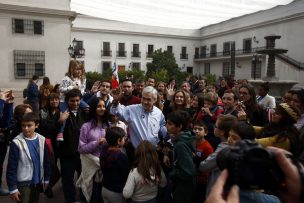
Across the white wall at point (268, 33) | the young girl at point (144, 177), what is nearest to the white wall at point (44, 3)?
the white wall at point (268, 33)

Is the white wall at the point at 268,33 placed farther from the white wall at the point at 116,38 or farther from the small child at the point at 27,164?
the small child at the point at 27,164

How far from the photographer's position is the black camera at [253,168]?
0.96m

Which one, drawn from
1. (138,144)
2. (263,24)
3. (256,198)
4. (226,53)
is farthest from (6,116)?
(226,53)

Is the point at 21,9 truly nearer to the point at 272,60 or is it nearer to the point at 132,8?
the point at 272,60

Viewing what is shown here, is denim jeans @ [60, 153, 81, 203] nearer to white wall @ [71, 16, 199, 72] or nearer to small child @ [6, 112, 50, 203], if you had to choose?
small child @ [6, 112, 50, 203]

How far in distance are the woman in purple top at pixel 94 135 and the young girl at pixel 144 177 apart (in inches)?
25.5

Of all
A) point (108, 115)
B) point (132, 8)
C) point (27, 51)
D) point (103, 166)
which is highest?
point (27, 51)

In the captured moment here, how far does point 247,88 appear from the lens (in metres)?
4.09

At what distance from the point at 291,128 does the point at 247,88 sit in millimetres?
1540

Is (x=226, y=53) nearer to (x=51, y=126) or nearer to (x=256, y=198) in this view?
(x=51, y=126)

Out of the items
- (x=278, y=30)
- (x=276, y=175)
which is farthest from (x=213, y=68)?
(x=276, y=175)

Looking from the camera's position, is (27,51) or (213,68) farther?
(213,68)

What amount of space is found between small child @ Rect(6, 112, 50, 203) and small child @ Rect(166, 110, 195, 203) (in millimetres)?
1436

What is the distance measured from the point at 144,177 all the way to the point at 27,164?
127 cm
